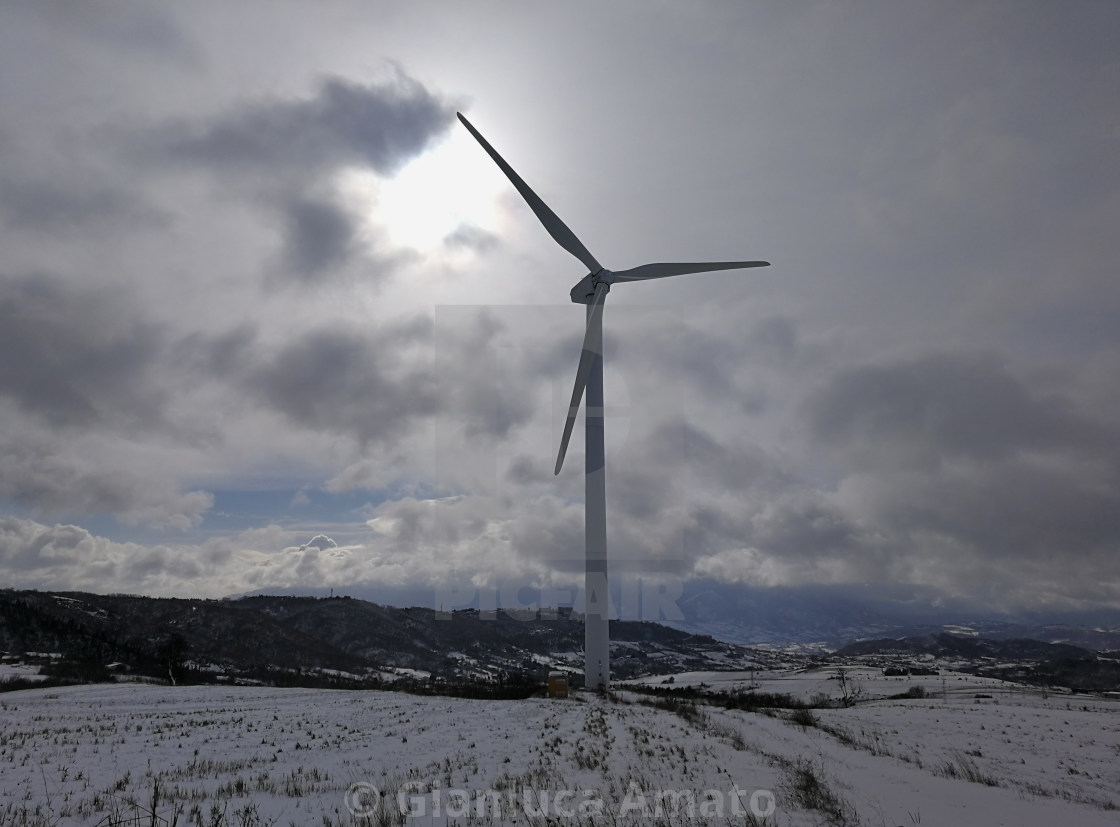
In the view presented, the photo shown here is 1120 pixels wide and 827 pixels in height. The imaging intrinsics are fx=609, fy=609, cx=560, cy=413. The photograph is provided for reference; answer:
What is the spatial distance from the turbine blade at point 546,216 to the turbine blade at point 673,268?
8.89 ft

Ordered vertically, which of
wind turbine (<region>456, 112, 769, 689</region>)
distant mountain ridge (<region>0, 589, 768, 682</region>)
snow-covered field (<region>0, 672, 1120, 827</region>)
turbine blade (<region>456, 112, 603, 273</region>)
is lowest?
distant mountain ridge (<region>0, 589, 768, 682</region>)

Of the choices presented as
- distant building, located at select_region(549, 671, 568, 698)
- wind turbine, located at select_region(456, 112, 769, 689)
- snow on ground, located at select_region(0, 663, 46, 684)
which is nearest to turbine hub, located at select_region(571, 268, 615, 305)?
wind turbine, located at select_region(456, 112, 769, 689)

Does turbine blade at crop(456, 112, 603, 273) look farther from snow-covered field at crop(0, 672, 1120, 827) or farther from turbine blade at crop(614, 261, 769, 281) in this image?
Answer: snow-covered field at crop(0, 672, 1120, 827)

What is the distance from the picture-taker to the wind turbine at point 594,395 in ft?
154

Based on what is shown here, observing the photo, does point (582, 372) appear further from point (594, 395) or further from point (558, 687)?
point (558, 687)

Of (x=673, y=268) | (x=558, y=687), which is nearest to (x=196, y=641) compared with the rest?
(x=558, y=687)

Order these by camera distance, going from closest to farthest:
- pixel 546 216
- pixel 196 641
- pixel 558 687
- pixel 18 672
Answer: pixel 558 687
pixel 546 216
pixel 18 672
pixel 196 641

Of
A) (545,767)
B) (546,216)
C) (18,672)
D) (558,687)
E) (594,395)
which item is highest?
(546,216)

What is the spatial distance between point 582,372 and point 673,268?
475 inches

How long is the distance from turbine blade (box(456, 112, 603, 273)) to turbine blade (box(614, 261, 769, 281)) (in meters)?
2.71

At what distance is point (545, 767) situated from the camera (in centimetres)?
1733

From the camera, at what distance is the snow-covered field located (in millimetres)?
12672

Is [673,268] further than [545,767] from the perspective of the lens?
Yes

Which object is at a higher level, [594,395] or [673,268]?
[673,268]
